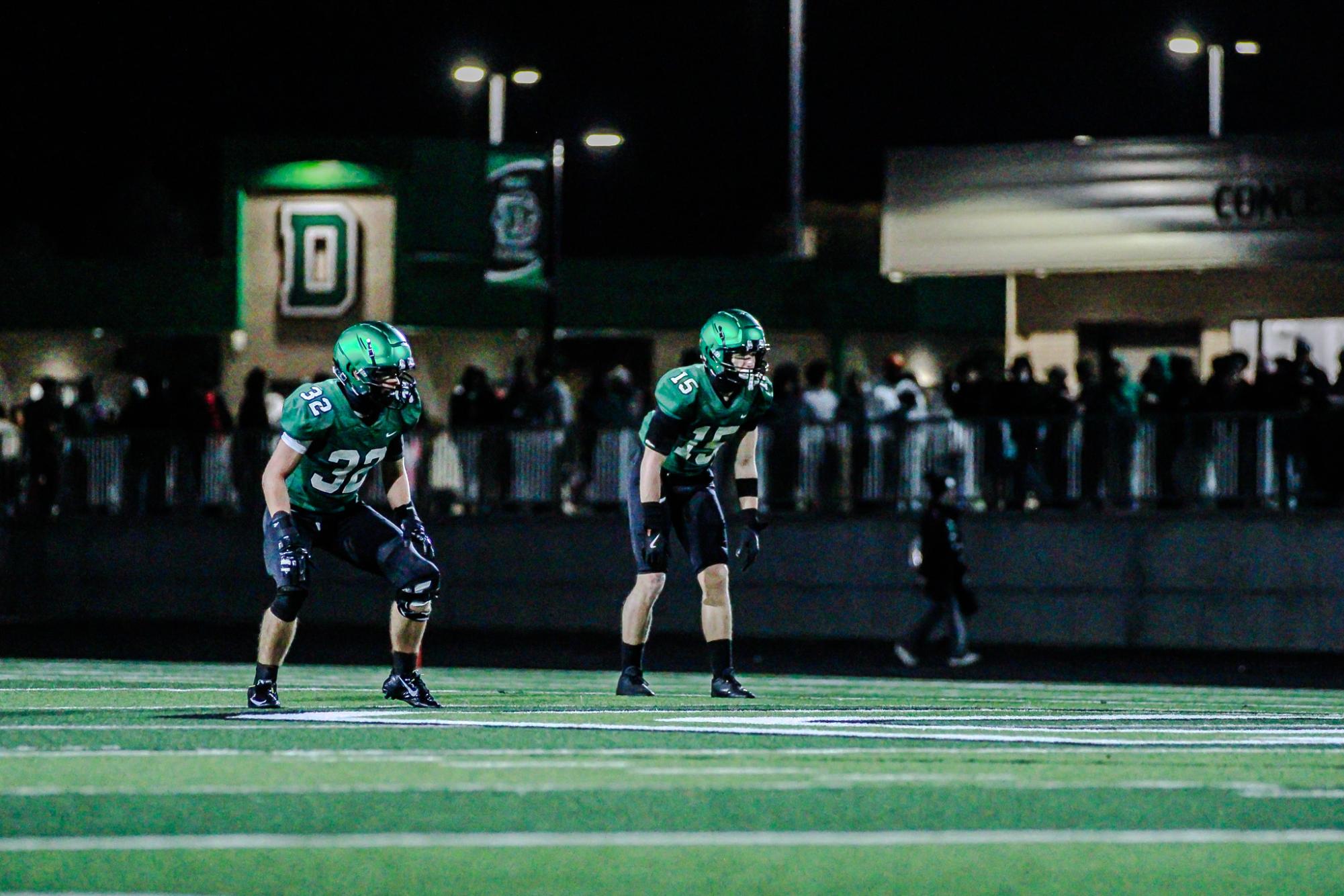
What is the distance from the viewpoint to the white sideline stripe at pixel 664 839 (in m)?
6.80

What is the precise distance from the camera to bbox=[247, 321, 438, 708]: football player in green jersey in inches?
476

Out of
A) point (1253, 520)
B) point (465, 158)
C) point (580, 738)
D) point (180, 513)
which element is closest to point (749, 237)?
point (465, 158)

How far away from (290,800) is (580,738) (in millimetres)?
2617

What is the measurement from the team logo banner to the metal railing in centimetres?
815

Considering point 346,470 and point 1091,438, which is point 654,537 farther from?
point 1091,438

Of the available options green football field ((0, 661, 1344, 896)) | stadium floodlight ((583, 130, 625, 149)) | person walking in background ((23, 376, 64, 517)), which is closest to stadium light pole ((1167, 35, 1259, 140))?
stadium floodlight ((583, 130, 625, 149))

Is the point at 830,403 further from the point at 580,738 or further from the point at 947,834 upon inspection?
the point at 947,834

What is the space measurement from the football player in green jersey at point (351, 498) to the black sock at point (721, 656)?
185cm

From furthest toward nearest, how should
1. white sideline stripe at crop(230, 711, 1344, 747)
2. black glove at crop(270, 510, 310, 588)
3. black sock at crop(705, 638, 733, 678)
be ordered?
black sock at crop(705, 638, 733, 678)
black glove at crop(270, 510, 310, 588)
white sideline stripe at crop(230, 711, 1344, 747)

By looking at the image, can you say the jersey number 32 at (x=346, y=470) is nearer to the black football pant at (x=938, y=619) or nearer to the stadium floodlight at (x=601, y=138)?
the black football pant at (x=938, y=619)

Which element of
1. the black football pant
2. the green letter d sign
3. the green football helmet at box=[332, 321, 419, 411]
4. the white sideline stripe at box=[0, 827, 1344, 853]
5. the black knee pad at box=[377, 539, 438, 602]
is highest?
the green letter d sign

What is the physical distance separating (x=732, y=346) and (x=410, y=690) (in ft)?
8.13

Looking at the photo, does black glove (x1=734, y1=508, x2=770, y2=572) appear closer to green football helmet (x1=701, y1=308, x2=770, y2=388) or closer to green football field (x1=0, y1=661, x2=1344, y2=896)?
green football helmet (x1=701, y1=308, x2=770, y2=388)

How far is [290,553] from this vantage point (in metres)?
12.0
